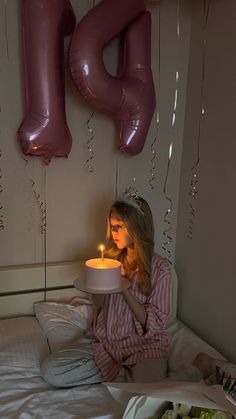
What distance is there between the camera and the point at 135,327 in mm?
1510

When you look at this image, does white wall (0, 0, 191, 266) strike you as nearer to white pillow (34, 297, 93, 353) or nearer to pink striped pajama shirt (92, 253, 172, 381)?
white pillow (34, 297, 93, 353)

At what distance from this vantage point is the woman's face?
1464 millimetres

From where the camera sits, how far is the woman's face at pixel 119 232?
1464mm

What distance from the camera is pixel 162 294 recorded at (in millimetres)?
1506

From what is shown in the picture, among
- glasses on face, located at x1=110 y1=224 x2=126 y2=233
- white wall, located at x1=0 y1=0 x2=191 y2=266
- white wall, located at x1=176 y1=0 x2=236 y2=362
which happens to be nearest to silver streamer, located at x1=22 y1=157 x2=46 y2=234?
white wall, located at x1=0 y1=0 x2=191 y2=266

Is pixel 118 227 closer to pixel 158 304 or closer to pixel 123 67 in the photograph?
pixel 158 304

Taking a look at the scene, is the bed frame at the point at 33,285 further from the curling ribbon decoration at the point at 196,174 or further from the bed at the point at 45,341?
the curling ribbon decoration at the point at 196,174

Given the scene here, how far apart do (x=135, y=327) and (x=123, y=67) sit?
105 centimetres

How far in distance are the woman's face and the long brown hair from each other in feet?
0.04

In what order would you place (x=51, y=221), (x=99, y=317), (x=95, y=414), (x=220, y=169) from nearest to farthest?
(x=95, y=414) < (x=99, y=317) < (x=220, y=169) < (x=51, y=221)

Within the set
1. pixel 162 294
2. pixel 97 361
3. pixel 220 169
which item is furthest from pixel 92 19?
pixel 97 361

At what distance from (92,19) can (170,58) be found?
0.57 m

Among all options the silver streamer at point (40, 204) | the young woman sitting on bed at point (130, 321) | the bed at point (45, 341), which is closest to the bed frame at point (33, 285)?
the bed at point (45, 341)

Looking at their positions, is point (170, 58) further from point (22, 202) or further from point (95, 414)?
point (95, 414)
